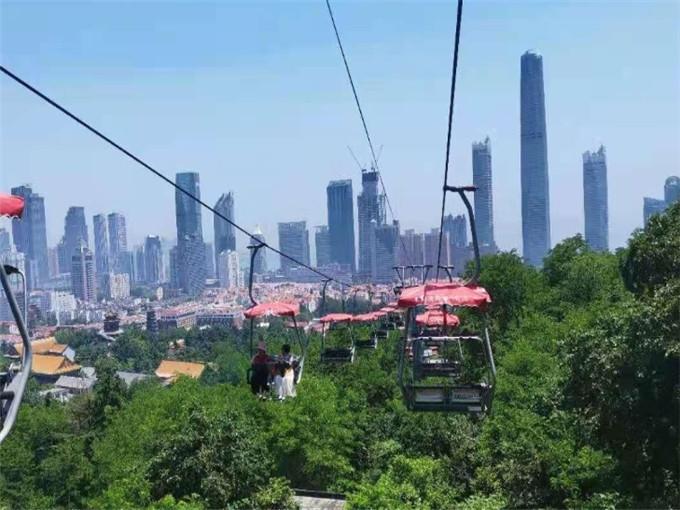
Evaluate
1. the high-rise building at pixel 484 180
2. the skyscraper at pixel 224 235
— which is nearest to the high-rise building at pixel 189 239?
the skyscraper at pixel 224 235

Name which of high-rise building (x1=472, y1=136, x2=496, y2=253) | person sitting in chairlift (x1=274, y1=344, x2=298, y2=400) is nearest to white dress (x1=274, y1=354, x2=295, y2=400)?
person sitting in chairlift (x1=274, y1=344, x2=298, y2=400)

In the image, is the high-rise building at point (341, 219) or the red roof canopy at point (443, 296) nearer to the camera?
the red roof canopy at point (443, 296)

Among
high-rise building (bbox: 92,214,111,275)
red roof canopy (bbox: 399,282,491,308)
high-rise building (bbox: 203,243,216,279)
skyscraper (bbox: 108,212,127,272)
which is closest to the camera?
red roof canopy (bbox: 399,282,491,308)

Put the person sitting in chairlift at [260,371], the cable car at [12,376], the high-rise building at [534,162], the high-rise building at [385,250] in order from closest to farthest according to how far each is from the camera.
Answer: the cable car at [12,376], the person sitting in chairlift at [260,371], the high-rise building at [385,250], the high-rise building at [534,162]

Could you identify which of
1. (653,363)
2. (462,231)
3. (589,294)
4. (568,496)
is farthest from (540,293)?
(462,231)

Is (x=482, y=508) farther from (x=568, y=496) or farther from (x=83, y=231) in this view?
(x=83, y=231)

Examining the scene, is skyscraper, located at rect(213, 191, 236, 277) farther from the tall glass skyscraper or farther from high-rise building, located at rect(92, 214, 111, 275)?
the tall glass skyscraper

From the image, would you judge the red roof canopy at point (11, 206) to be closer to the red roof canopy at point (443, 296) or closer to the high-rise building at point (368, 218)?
the red roof canopy at point (443, 296)
